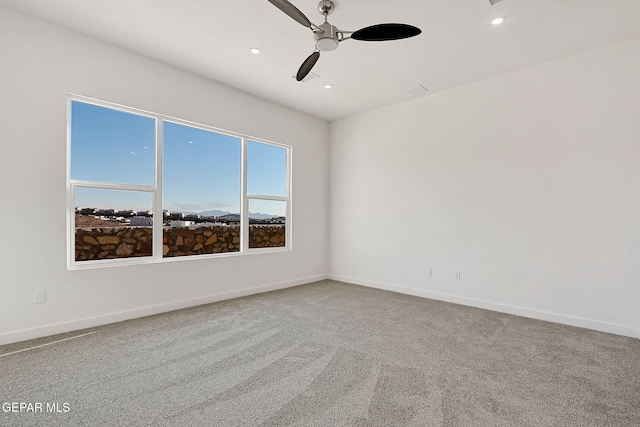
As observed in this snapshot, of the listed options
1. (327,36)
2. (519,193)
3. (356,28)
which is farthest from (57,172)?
(519,193)

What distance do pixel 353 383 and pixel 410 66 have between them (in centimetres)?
339

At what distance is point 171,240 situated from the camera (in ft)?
12.3

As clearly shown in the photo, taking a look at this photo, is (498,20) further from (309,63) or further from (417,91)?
(309,63)

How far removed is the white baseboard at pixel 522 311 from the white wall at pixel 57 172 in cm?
266

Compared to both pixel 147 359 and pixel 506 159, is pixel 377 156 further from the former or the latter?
pixel 147 359

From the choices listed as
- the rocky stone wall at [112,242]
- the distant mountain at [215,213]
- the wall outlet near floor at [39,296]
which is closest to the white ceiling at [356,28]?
the distant mountain at [215,213]

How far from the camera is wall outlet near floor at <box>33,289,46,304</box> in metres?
2.76

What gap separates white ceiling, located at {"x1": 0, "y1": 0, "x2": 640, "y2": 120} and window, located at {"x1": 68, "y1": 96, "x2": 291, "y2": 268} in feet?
2.61

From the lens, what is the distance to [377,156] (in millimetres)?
5012

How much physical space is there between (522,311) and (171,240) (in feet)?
14.4

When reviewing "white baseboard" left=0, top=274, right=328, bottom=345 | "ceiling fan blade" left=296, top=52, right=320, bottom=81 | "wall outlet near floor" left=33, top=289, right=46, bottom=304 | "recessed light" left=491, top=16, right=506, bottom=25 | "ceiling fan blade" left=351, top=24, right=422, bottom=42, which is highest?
"recessed light" left=491, top=16, right=506, bottom=25

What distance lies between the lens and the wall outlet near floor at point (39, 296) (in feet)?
9.05

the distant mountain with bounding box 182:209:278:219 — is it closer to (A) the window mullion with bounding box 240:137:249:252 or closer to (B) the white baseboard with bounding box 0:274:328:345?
(A) the window mullion with bounding box 240:137:249:252

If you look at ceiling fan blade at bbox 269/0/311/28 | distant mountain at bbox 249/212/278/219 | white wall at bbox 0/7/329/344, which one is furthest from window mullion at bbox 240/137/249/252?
ceiling fan blade at bbox 269/0/311/28
